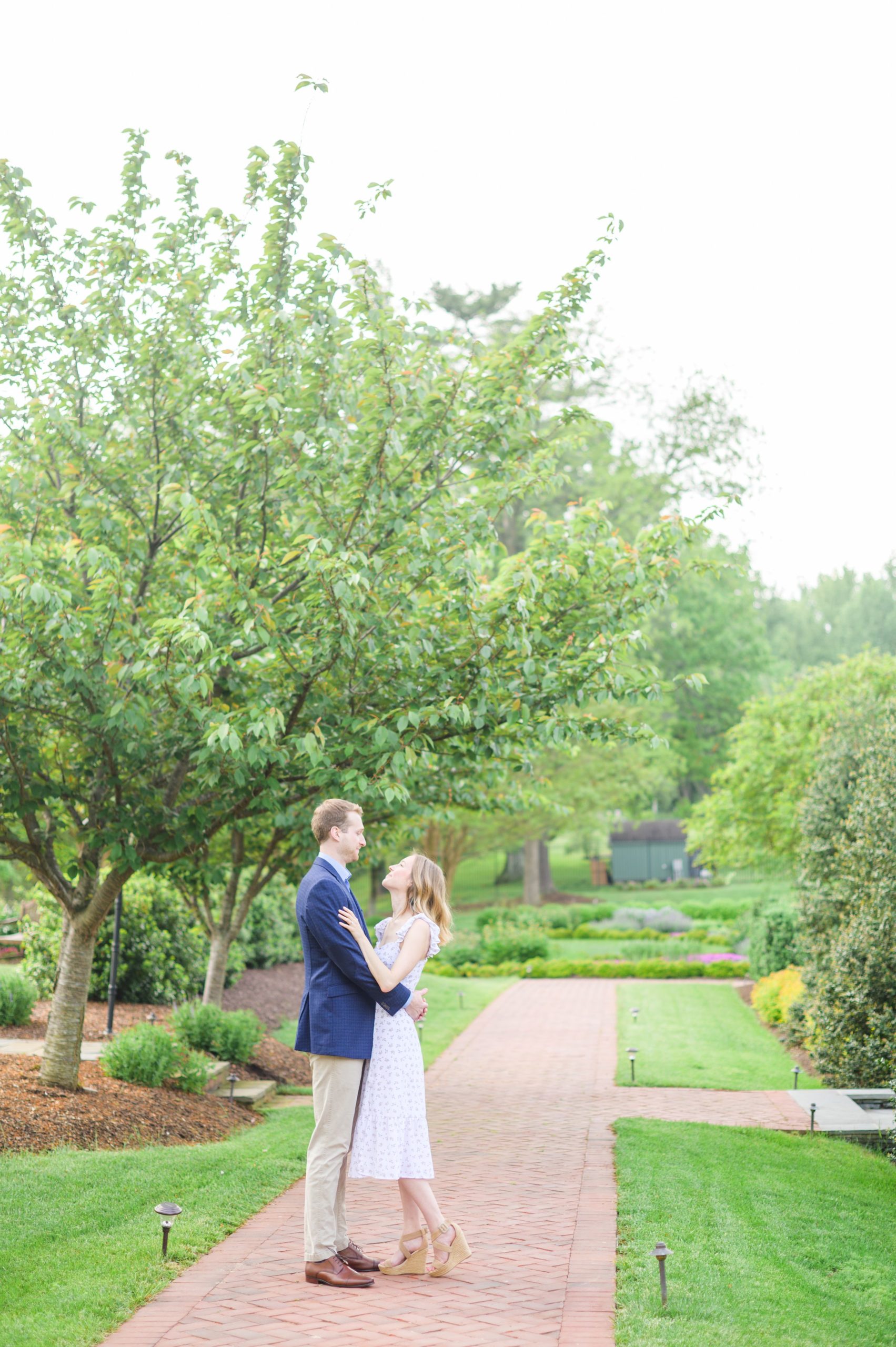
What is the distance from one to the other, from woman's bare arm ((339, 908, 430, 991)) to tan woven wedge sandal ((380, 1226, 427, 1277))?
1273 mm

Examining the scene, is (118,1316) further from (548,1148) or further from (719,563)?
(719,563)

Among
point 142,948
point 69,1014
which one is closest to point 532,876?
point 142,948

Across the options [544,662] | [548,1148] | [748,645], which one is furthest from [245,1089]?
[748,645]

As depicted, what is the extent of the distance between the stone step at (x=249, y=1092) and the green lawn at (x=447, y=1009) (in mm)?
715

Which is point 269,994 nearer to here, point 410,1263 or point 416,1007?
point 410,1263

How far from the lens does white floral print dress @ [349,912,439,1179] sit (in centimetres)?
516

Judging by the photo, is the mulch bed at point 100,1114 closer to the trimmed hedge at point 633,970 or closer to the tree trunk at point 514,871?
the trimmed hedge at point 633,970

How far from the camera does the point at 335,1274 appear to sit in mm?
5156

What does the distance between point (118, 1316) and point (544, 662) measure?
475cm

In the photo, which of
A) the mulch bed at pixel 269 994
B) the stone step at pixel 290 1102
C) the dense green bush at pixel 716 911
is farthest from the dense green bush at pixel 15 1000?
the dense green bush at pixel 716 911

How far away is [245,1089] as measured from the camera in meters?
10.4

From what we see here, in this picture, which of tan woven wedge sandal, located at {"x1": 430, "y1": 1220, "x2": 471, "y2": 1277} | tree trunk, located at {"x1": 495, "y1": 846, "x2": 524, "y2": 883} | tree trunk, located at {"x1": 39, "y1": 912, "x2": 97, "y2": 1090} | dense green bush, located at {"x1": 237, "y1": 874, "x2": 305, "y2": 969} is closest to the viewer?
tan woven wedge sandal, located at {"x1": 430, "y1": 1220, "x2": 471, "y2": 1277}

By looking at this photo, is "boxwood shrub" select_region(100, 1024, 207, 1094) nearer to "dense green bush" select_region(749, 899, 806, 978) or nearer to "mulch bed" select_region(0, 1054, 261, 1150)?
"mulch bed" select_region(0, 1054, 261, 1150)

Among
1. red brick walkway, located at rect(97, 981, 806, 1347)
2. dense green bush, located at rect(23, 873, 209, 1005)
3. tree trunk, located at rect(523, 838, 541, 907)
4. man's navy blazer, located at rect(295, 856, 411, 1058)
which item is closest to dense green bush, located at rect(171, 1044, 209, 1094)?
red brick walkway, located at rect(97, 981, 806, 1347)
